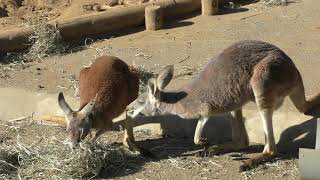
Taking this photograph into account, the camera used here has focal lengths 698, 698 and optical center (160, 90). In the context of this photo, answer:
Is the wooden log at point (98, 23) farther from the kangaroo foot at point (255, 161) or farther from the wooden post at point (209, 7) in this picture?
the kangaroo foot at point (255, 161)

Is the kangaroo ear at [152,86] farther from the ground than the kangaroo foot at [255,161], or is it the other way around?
the kangaroo ear at [152,86]

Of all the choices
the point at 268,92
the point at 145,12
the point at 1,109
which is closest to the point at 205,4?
the point at 145,12

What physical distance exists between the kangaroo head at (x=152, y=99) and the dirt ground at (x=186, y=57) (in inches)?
16.8

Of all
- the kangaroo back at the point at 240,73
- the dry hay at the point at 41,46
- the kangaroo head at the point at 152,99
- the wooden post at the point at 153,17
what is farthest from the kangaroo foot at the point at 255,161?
the wooden post at the point at 153,17

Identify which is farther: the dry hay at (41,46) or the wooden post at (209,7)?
the wooden post at (209,7)

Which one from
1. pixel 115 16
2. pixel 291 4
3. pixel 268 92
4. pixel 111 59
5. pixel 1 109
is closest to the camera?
pixel 268 92

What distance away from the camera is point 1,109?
24.2 ft

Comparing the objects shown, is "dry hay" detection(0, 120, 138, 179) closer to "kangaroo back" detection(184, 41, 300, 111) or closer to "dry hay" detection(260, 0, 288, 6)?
"kangaroo back" detection(184, 41, 300, 111)

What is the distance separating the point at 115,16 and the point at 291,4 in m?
2.58

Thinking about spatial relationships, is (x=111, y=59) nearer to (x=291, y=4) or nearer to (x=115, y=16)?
(x=115, y=16)

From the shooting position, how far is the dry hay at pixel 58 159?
18.6 ft

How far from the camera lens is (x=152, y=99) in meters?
5.93

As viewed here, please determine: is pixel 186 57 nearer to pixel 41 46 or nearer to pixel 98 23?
pixel 98 23

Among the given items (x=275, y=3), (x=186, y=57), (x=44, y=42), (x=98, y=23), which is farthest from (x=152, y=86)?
(x=275, y=3)
